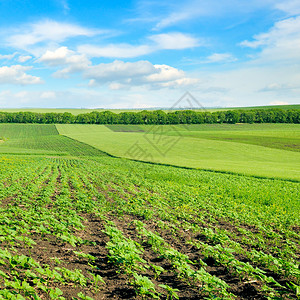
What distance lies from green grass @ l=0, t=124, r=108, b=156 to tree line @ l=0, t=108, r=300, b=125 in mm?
27999

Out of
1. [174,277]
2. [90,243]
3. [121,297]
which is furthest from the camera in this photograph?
[90,243]

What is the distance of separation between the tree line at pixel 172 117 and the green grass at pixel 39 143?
2800cm

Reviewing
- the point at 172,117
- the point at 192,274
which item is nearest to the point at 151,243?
the point at 192,274

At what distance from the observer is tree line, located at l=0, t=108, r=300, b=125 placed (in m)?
124

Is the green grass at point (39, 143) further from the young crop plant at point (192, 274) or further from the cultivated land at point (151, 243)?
the young crop plant at point (192, 274)

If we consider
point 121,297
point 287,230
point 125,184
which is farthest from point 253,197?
point 121,297

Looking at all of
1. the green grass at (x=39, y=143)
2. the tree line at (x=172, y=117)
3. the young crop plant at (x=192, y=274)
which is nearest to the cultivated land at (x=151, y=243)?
the young crop plant at (x=192, y=274)

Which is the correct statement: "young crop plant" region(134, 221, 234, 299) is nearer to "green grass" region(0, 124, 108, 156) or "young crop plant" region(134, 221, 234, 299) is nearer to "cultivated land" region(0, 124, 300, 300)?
"cultivated land" region(0, 124, 300, 300)

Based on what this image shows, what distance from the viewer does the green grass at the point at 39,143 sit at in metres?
60.7

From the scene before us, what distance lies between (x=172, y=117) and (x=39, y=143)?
70.2 meters

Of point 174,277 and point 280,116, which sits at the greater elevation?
point 280,116

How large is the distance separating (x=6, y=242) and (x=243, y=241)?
8.86 meters

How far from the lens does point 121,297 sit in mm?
6133

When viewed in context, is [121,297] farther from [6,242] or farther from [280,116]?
[280,116]
